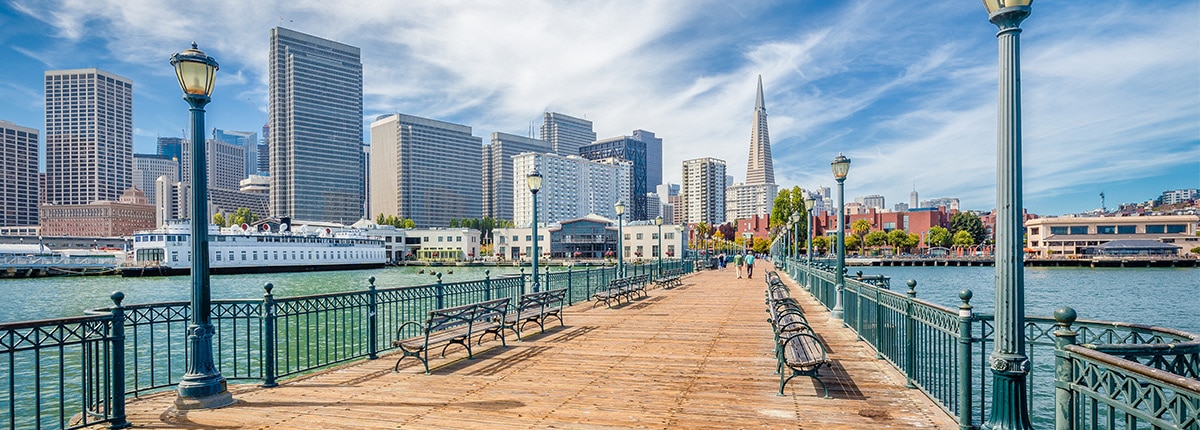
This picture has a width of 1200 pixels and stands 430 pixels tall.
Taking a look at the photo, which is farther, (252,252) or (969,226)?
(969,226)

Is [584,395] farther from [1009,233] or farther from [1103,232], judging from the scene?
[1103,232]

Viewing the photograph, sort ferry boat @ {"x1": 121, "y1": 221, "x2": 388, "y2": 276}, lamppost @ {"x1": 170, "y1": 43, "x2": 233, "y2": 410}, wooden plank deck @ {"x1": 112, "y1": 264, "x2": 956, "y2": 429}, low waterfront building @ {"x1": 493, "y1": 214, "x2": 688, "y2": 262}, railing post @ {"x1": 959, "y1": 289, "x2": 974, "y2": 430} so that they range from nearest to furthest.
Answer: railing post @ {"x1": 959, "y1": 289, "x2": 974, "y2": 430} < wooden plank deck @ {"x1": 112, "y1": 264, "x2": 956, "y2": 429} < lamppost @ {"x1": 170, "y1": 43, "x2": 233, "y2": 410} < ferry boat @ {"x1": 121, "y1": 221, "x2": 388, "y2": 276} < low waterfront building @ {"x1": 493, "y1": 214, "x2": 688, "y2": 262}

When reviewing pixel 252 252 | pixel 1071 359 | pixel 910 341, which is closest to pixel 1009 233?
pixel 1071 359

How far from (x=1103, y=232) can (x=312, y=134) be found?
196353mm

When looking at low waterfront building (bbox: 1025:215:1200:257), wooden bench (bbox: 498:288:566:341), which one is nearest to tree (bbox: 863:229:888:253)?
low waterfront building (bbox: 1025:215:1200:257)

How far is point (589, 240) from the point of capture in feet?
382

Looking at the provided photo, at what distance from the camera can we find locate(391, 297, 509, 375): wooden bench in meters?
8.62

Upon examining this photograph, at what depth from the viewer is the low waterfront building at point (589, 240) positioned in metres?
109

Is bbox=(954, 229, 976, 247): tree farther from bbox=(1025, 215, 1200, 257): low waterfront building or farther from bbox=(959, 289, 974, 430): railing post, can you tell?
bbox=(959, 289, 974, 430): railing post

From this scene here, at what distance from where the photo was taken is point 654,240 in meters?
107

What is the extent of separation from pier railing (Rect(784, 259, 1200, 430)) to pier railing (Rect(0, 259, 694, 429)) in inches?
257

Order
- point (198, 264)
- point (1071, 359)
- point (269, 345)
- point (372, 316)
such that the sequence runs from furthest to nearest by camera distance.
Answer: point (372, 316) → point (269, 345) → point (198, 264) → point (1071, 359)

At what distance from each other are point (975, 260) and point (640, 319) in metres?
118

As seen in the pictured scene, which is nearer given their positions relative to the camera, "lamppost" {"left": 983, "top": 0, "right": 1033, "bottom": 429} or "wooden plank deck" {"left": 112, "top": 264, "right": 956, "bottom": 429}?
"lamppost" {"left": 983, "top": 0, "right": 1033, "bottom": 429}
